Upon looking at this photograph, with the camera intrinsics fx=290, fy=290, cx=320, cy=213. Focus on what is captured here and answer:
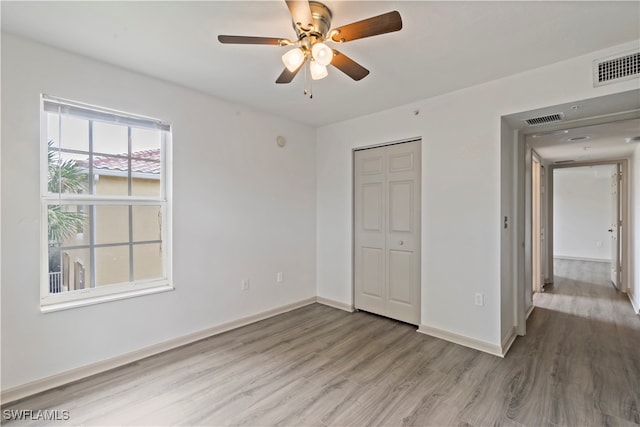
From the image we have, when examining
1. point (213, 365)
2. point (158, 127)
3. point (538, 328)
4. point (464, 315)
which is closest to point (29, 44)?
point (158, 127)

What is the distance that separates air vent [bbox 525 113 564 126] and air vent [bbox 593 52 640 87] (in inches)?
17.9

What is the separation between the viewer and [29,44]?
206cm

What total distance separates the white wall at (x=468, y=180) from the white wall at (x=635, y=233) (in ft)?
7.96

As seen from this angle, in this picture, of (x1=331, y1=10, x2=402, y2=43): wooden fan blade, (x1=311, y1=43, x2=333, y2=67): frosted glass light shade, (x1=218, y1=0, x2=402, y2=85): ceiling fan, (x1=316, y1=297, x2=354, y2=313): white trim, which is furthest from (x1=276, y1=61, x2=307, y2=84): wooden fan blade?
(x1=316, y1=297, x2=354, y2=313): white trim

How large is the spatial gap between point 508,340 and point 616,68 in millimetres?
2459

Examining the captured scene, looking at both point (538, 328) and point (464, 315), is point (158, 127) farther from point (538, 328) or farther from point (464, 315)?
point (538, 328)

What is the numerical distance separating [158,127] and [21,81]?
91 centimetres

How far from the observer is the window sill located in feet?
7.15

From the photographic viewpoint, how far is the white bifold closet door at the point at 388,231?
335cm

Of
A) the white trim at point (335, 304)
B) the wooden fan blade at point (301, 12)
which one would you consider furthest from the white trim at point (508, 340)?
the wooden fan blade at point (301, 12)

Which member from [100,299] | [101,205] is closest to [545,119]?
[101,205]

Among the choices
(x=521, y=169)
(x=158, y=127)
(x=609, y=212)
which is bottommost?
(x=609, y=212)

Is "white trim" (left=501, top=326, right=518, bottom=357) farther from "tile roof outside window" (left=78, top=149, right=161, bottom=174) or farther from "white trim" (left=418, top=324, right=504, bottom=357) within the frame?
"tile roof outside window" (left=78, top=149, right=161, bottom=174)

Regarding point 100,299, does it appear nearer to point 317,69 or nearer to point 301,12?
point 317,69
